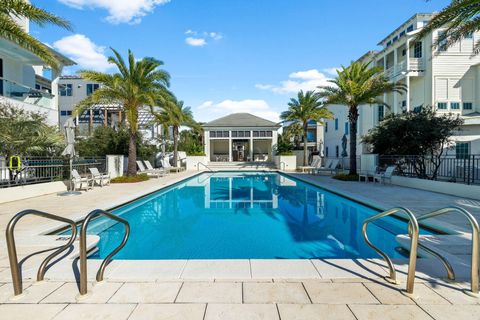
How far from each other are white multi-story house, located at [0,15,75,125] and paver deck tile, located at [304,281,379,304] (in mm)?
15948

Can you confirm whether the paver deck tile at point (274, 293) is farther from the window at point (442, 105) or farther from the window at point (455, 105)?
the window at point (455, 105)

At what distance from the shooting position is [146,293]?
3.30m

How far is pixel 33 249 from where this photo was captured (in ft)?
15.6

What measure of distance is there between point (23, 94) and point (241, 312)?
1793cm

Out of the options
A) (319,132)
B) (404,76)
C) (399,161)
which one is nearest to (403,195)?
(399,161)

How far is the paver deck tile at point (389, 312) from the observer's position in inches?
110

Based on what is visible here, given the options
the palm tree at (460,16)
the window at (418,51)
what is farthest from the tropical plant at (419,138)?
the window at (418,51)

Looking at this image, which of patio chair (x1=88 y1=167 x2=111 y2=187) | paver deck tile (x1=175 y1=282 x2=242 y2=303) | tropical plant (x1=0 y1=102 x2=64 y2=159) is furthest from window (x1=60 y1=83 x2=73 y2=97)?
paver deck tile (x1=175 y1=282 x2=242 y2=303)

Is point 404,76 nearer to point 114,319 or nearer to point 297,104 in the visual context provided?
point 297,104

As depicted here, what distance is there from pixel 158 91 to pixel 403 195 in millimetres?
14723

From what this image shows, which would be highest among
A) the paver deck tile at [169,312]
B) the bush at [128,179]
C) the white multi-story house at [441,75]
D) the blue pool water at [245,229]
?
the white multi-story house at [441,75]

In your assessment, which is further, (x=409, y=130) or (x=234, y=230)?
(x=409, y=130)

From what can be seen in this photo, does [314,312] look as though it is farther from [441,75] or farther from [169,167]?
[441,75]

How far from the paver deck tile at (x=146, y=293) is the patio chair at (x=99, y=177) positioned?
11.5m
